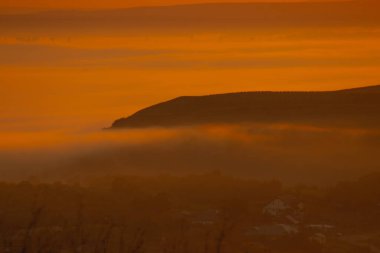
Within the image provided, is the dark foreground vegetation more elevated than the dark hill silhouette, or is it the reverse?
the dark hill silhouette

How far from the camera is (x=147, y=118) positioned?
1994 centimetres

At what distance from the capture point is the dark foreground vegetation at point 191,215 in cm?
981

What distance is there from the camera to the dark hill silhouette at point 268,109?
17703mm

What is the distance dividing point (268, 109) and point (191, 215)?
7367 millimetres

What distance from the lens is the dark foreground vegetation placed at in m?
9.81

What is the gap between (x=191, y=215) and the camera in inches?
448

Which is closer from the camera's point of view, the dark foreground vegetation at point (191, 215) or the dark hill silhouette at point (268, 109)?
the dark foreground vegetation at point (191, 215)

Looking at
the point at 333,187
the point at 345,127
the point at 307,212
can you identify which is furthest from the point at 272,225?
the point at 345,127

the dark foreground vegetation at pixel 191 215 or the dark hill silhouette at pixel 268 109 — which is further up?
the dark hill silhouette at pixel 268 109

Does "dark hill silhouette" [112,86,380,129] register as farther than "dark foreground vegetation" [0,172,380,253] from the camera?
Yes

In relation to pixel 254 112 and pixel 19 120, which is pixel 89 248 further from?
pixel 19 120

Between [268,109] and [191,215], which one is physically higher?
[268,109]

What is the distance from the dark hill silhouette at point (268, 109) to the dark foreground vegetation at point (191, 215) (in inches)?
173

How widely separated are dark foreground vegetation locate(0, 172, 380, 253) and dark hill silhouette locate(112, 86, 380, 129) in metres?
4.38
